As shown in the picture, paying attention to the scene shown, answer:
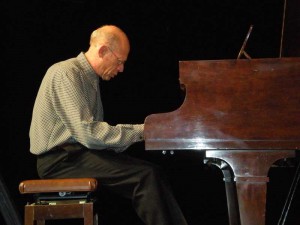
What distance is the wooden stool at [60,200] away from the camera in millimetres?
2242

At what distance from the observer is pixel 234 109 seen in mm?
2031

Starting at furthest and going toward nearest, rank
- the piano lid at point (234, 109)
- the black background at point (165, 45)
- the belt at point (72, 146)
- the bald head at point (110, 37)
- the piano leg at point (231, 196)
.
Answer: the black background at point (165, 45) < the piano leg at point (231, 196) < the bald head at point (110, 37) < the belt at point (72, 146) < the piano lid at point (234, 109)

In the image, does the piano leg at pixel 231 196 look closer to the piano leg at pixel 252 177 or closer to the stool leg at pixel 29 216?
the piano leg at pixel 252 177

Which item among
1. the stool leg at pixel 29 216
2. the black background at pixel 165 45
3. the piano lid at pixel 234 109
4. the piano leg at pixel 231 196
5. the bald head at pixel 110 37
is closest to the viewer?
the piano lid at pixel 234 109

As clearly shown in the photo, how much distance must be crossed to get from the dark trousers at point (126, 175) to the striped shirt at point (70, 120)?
7cm

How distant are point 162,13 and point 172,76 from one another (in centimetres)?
53

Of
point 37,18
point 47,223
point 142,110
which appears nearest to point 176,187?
point 142,110

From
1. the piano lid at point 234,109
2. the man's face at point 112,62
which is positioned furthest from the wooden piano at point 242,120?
the man's face at point 112,62

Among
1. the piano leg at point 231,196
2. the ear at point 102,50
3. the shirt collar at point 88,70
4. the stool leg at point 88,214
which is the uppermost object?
the ear at point 102,50

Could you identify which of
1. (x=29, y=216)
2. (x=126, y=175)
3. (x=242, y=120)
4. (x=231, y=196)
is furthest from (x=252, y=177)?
(x=29, y=216)

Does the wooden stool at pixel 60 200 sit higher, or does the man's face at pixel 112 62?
the man's face at pixel 112 62

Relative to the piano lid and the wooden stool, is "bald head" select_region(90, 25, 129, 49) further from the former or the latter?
the wooden stool

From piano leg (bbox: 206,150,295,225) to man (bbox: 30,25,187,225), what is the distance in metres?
0.37

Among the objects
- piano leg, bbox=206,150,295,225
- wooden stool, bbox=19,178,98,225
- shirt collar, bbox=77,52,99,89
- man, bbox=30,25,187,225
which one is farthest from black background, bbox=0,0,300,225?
piano leg, bbox=206,150,295,225
